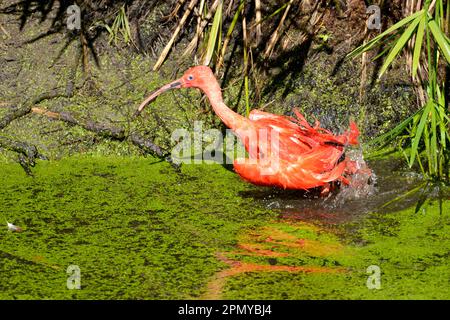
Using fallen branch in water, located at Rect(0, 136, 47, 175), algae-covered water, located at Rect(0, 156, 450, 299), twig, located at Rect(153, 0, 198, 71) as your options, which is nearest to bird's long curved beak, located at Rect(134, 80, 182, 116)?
twig, located at Rect(153, 0, 198, 71)

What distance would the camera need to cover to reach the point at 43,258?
4891mm

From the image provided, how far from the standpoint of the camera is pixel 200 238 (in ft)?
16.9

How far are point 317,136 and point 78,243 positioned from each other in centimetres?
162

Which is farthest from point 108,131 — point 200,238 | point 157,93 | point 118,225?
point 200,238

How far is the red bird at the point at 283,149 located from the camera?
18.5 feet

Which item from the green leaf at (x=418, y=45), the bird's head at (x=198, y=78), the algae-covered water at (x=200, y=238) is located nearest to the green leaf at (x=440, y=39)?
the green leaf at (x=418, y=45)

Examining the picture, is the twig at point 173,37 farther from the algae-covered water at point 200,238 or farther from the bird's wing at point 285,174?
the bird's wing at point 285,174

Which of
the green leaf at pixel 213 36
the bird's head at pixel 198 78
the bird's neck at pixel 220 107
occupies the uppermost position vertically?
the green leaf at pixel 213 36

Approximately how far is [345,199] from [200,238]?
108 centimetres

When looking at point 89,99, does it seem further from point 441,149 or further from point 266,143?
point 441,149

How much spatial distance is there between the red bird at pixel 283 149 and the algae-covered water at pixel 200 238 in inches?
7.2

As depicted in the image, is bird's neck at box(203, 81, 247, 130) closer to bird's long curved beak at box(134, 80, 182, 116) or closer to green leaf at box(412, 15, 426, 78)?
bird's long curved beak at box(134, 80, 182, 116)

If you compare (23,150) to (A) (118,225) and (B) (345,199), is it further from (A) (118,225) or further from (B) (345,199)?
(B) (345,199)

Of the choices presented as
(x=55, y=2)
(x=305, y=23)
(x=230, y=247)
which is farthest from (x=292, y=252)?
(x=55, y=2)
